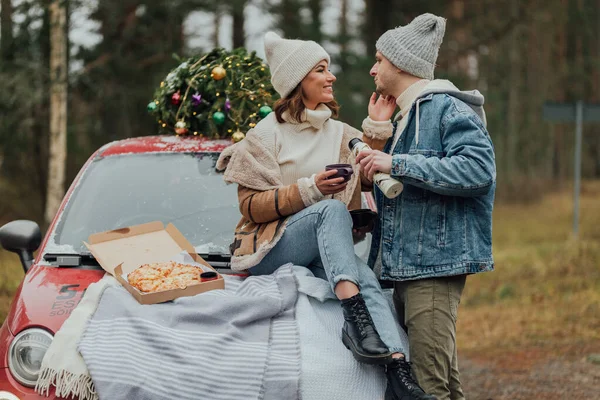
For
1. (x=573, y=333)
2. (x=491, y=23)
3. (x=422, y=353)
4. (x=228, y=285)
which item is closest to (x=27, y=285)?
(x=228, y=285)

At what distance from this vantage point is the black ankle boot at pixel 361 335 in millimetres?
3213

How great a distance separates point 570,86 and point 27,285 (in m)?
27.5

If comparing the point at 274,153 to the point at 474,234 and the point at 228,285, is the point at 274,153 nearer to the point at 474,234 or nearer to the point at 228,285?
the point at 228,285

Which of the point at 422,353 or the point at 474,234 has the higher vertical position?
the point at 474,234

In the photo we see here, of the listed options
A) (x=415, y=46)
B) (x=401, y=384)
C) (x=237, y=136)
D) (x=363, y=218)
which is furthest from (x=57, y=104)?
(x=401, y=384)

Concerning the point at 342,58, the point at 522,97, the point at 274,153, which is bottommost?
the point at 522,97

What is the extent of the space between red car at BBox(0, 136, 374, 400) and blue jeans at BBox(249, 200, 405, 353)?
0.51 metres

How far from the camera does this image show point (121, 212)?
4578mm

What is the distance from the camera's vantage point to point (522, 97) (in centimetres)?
2950

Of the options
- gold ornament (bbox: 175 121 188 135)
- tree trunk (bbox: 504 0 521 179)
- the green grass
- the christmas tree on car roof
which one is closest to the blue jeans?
the christmas tree on car roof

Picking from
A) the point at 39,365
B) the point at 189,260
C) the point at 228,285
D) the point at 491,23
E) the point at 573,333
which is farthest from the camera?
the point at 491,23

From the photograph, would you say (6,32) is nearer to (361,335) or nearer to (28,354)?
(28,354)

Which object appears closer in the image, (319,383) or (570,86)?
(319,383)

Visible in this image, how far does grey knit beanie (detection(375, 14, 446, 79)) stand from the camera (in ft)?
12.0
